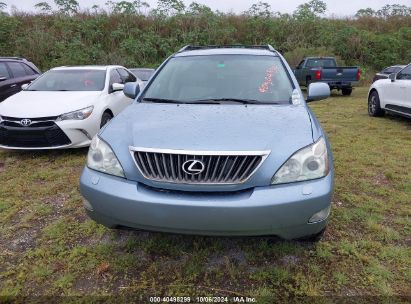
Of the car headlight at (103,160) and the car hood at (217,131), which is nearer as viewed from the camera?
the car hood at (217,131)

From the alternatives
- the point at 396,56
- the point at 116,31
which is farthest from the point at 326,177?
the point at 396,56

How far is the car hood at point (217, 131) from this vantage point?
2.39 meters

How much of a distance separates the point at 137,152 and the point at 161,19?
2325cm

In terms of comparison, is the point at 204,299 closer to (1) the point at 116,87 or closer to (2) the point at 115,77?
(1) the point at 116,87

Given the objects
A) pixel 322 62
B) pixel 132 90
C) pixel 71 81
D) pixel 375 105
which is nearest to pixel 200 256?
pixel 132 90

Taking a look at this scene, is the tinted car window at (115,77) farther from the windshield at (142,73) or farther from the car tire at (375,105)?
the car tire at (375,105)

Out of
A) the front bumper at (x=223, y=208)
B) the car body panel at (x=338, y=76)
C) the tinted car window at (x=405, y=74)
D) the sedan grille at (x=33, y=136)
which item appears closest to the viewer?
the front bumper at (x=223, y=208)

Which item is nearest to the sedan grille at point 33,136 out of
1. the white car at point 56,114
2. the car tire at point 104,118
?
the white car at point 56,114

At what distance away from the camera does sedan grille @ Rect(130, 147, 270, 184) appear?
2.33 m

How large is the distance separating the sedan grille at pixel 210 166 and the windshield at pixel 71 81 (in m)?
4.56

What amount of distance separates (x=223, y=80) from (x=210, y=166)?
156cm

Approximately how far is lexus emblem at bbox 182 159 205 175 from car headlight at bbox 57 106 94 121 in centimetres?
367

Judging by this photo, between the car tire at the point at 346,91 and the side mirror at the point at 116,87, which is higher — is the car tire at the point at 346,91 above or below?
below

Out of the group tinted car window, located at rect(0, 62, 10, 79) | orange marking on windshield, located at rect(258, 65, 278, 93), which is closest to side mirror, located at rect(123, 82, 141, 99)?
orange marking on windshield, located at rect(258, 65, 278, 93)
